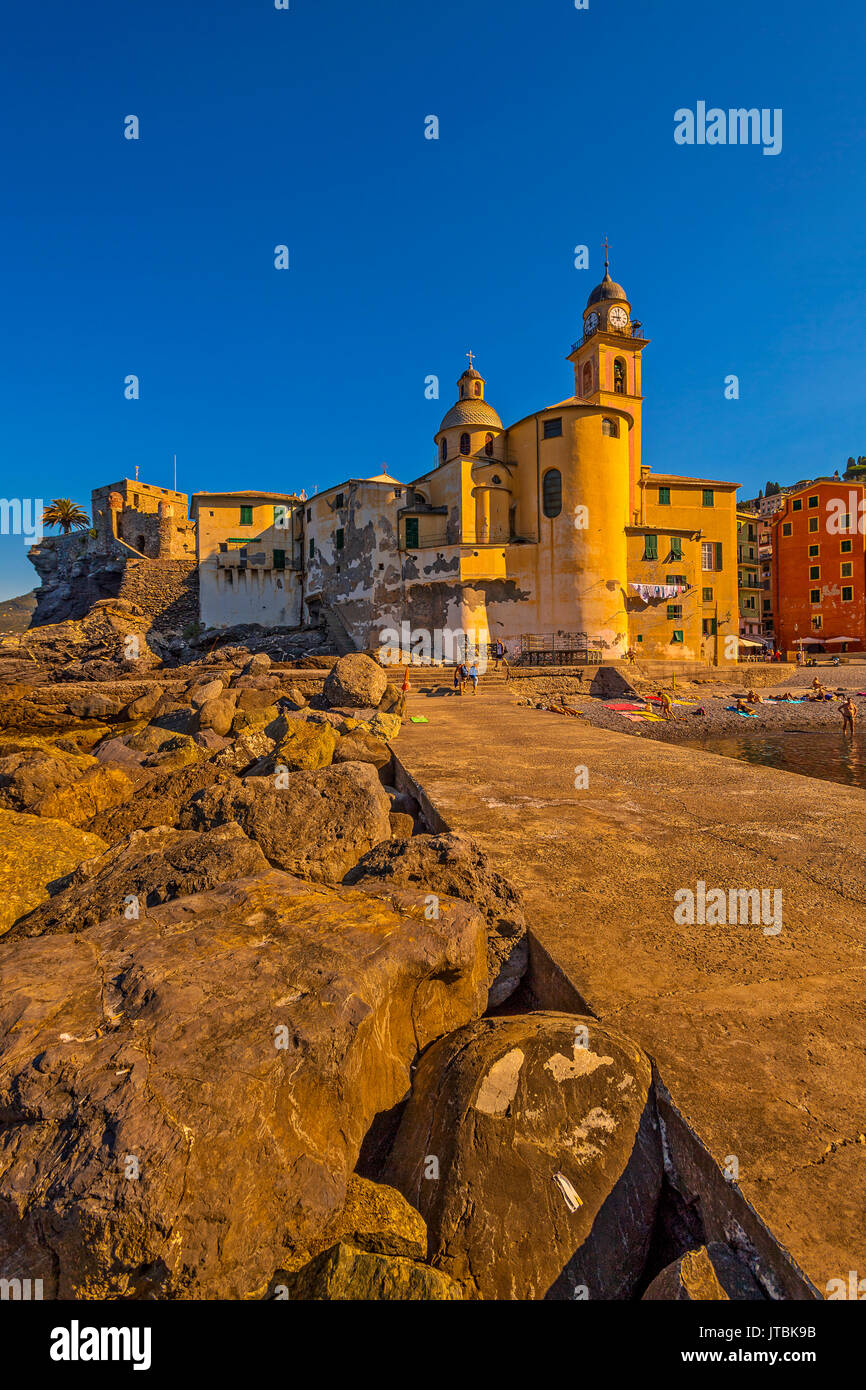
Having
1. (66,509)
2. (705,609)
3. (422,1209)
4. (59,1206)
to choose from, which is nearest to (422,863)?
(422,1209)

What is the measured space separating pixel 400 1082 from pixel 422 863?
50.6 inches

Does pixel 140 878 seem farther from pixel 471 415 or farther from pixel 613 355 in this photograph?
pixel 613 355

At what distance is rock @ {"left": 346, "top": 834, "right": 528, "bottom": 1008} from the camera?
10.1 feet

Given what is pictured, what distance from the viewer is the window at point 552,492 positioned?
30.7 m

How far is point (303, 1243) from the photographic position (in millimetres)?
1759

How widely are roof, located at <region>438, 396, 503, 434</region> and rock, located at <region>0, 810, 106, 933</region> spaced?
34417 mm

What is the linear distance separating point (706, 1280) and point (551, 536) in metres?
31.8

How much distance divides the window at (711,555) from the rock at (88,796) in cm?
3731

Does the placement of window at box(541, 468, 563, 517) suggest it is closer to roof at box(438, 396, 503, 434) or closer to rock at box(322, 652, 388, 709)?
roof at box(438, 396, 503, 434)

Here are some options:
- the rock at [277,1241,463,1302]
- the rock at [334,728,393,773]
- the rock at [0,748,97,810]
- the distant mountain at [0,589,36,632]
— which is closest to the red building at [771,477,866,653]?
the rock at [334,728,393,773]

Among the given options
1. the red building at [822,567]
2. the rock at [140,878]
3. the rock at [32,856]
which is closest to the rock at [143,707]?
the rock at [32,856]

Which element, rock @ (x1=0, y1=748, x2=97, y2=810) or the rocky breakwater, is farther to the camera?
rock @ (x1=0, y1=748, x2=97, y2=810)
